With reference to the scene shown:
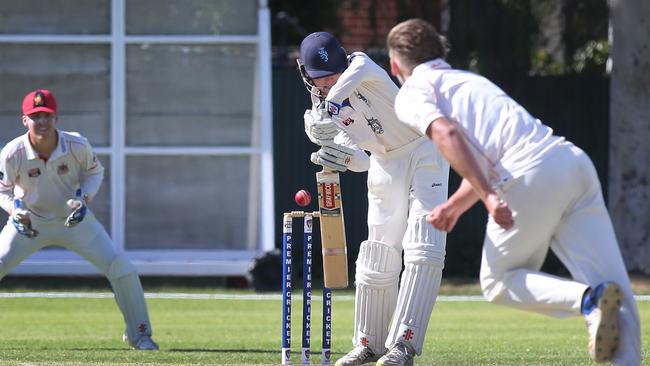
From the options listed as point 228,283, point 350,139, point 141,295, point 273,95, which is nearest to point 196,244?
point 228,283

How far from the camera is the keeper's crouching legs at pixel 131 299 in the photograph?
29.4 feet

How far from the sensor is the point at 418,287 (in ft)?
22.1

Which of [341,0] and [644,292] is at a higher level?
[341,0]

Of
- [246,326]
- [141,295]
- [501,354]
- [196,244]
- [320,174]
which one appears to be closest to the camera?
[320,174]

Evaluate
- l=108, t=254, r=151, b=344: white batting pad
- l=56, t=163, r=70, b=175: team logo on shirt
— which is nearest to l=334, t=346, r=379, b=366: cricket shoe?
l=108, t=254, r=151, b=344: white batting pad

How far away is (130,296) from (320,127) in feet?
9.61

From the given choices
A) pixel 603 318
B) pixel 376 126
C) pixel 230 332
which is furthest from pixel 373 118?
pixel 230 332

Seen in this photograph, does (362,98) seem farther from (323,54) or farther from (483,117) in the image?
(483,117)

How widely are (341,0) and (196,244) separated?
4.35m

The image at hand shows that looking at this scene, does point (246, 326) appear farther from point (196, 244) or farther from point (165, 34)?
point (165, 34)

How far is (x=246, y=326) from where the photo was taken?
1151 cm

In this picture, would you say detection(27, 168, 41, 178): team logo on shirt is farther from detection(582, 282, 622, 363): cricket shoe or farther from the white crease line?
the white crease line

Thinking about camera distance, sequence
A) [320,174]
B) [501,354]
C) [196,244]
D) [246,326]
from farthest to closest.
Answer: [196,244], [246,326], [501,354], [320,174]

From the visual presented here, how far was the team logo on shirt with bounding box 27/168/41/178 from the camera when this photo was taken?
343 inches
